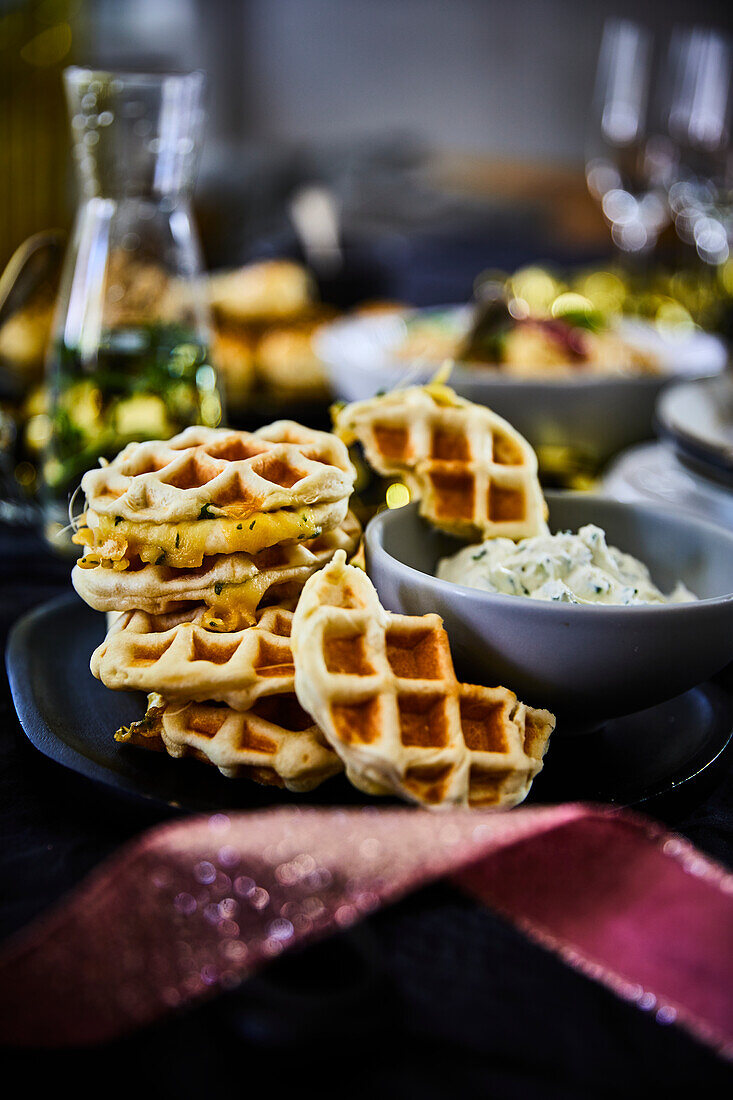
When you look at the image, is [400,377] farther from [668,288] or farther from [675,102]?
[668,288]

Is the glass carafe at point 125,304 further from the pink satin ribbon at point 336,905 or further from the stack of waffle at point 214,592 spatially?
the pink satin ribbon at point 336,905

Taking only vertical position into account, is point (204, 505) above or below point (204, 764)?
above

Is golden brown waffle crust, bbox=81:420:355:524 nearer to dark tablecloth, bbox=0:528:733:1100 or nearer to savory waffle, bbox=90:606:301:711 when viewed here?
savory waffle, bbox=90:606:301:711

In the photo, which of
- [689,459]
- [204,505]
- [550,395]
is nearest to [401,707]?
[204,505]

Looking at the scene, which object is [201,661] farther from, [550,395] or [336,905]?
[550,395]

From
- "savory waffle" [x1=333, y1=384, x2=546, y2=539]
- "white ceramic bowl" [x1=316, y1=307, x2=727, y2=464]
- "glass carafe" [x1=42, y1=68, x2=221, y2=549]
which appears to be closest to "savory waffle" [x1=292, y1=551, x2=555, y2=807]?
"savory waffle" [x1=333, y1=384, x2=546, y2=539]

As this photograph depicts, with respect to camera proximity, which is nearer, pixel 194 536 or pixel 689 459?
pixel 194 536
